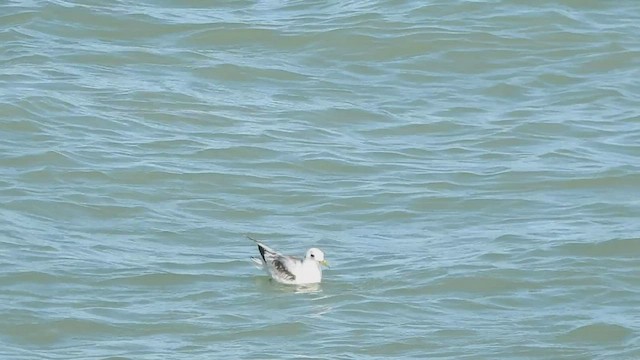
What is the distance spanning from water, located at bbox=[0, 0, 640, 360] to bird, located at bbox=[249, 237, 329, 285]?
0.32 ft

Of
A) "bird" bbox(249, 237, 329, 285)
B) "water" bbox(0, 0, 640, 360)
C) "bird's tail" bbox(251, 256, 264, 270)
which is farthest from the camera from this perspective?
"bird's tail" bbox(251, 256, 264, 270)

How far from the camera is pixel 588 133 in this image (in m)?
15.3

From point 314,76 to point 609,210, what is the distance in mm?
4562

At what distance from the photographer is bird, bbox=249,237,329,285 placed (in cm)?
1152

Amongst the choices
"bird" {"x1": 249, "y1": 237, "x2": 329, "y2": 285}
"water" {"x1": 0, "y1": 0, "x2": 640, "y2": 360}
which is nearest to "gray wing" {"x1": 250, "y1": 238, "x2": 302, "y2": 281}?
"bird" {"x1": 249, "y1": 237, "x2": 329, "y2": 285}

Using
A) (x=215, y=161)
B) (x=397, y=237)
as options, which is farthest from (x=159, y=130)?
(x=397, y=237)

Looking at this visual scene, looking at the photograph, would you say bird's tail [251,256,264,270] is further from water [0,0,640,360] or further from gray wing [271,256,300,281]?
gray wing [271,256,300,281]

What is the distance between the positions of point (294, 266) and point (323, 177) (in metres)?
2.80

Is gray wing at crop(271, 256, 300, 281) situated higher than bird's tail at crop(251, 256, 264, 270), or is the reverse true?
gray wing at crop(271, 256, 300, 281)

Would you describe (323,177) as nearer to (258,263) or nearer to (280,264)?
(258,263)

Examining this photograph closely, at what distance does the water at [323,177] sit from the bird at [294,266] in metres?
0.10

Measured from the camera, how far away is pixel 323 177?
14.2 metres

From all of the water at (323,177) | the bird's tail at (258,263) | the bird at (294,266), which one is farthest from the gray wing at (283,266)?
the bird's tail at (258,263)

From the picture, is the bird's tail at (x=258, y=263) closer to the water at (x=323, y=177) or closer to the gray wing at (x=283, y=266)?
the water at (x=323, y=177)
